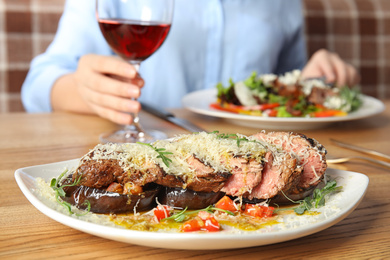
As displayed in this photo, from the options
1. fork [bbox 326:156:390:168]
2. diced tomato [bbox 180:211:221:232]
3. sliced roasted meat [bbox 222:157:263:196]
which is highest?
sliced roasted meat [bbox 222:157:263:196]

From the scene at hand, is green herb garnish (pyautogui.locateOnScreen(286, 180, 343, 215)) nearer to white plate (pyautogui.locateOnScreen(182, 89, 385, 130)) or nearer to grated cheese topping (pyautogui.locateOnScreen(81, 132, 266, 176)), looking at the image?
grated cheese topping (pyautogui.locateOnScreen(81, 132, 266, 176))

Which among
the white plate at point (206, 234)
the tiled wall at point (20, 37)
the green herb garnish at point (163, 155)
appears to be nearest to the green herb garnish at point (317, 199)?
the white plate at point (206, 234)

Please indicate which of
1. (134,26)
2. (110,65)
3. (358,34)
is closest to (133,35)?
(134,26)

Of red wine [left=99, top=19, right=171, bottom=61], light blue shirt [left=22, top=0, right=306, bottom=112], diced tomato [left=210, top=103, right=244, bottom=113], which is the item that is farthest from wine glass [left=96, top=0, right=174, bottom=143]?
light blue shirt [left=22, top=0, right=306, bottom=112]

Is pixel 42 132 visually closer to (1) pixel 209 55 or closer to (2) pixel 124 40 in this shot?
(2) pixel 124 40

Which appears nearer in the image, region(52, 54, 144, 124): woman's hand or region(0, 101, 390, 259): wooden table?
region(0, 101, 390, 259): wooden table

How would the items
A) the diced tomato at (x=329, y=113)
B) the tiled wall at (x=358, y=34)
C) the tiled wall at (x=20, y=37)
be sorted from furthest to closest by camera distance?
the tiled wall at (x=358, y=34) < the tiled wall at (x=20, y=37) < the diced tomato at (x=329, y=113)

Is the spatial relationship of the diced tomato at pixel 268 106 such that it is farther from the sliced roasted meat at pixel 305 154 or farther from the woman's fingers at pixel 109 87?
the sliced roasted meat at pixel 305 154
